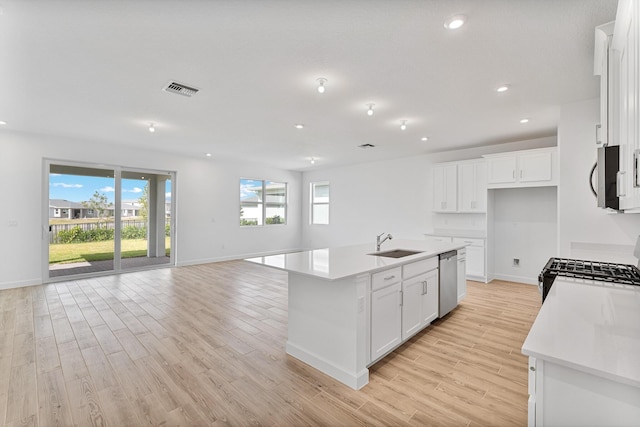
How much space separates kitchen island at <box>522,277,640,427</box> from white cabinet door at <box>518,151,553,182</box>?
4.27 metres

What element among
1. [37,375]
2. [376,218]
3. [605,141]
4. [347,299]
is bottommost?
[37,375]

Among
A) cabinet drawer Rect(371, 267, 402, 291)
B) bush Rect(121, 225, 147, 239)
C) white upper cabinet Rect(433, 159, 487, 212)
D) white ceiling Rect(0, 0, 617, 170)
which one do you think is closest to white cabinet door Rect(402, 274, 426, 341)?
cabinet drawer Rect(371, 267, 402, 291)

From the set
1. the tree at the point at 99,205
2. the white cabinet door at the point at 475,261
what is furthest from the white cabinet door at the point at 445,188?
the tree at the point at 99,205

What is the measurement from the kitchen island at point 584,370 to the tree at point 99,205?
280 inches

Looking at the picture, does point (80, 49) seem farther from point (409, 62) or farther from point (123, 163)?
point (123, 163)

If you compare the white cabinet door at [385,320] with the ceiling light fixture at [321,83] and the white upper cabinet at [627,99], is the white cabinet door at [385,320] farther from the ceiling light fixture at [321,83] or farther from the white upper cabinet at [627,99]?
the ceiling light fixture at [321,83]

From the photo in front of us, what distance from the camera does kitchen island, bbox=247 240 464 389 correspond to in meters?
2.19

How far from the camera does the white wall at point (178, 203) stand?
4.95 metres

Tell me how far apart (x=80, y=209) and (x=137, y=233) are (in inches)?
44.3

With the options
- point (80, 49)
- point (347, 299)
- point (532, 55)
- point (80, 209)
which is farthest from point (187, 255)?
point (532, 55)

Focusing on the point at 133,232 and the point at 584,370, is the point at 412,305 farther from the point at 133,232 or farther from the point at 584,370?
the point at 133,232

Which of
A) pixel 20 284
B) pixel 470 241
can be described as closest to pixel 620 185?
pixel 470 241

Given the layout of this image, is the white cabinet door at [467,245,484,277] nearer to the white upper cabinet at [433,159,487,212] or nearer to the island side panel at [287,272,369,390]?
the white upper cabinet at [433,159,487,212]

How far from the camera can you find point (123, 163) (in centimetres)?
605
